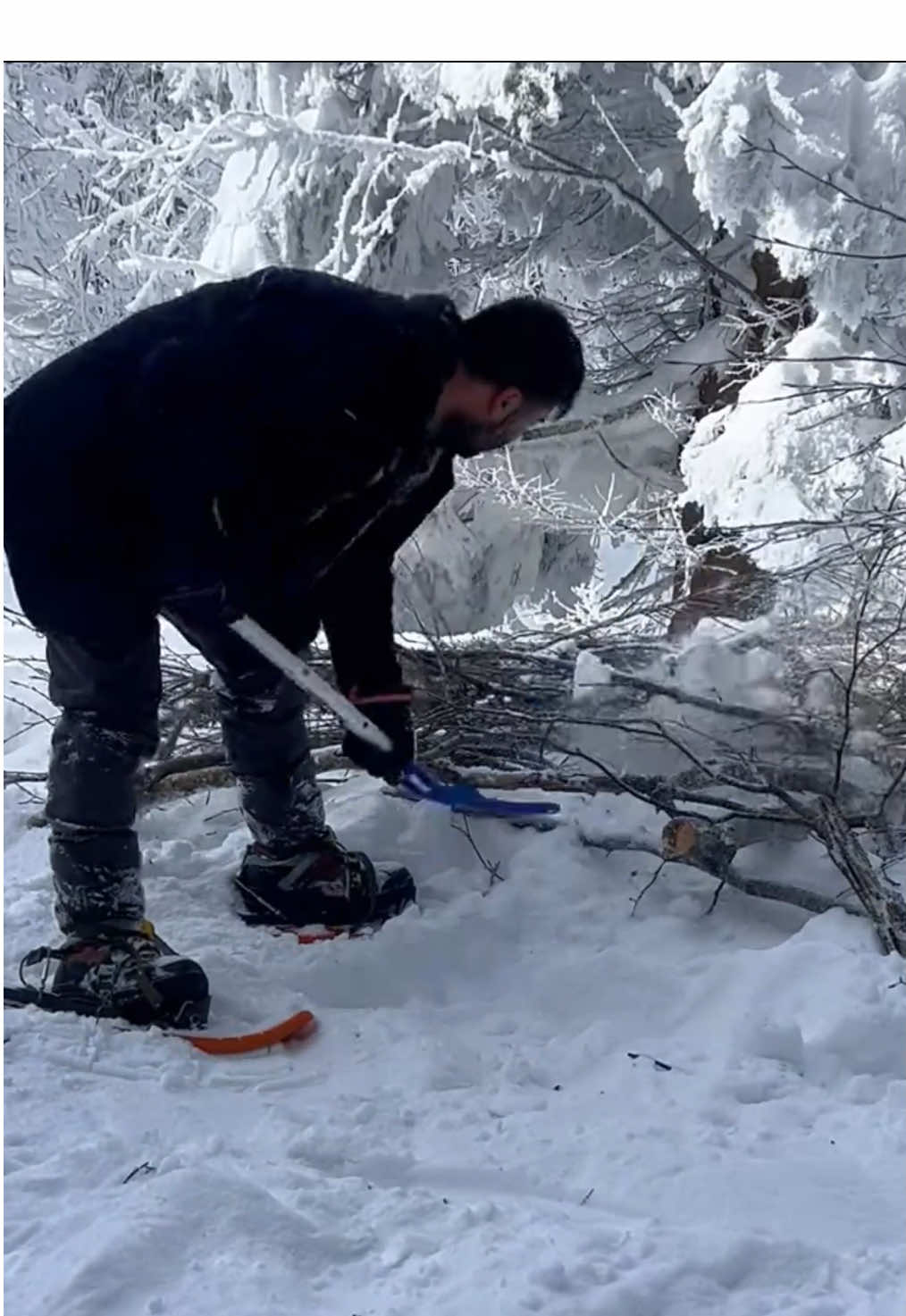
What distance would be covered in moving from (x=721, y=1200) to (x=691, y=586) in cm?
217

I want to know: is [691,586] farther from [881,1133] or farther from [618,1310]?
[618,1310]

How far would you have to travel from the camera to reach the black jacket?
1.52 metres

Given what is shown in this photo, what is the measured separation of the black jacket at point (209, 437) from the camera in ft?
4.98

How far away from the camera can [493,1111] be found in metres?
1.34

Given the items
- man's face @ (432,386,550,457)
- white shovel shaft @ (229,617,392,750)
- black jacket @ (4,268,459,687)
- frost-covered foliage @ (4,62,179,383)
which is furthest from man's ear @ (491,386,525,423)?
frost-covered foliage @ (4,62,179,383)

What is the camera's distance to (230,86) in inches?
84.4

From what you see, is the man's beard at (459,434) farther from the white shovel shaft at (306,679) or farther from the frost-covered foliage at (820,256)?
the frost-covered foliage at (820,256)

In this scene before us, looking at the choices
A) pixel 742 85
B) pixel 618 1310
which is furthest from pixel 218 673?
pixel 742 85

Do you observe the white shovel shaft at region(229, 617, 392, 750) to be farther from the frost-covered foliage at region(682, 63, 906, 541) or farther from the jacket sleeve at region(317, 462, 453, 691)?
the frost-covered foliage at region(682, 63, 906, 541)

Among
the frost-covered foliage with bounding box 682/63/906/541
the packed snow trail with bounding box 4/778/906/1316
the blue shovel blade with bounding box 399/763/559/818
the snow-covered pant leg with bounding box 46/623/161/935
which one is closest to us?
the packed snow trail with bounding box 4/778/906/1316

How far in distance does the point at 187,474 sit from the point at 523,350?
536 mm

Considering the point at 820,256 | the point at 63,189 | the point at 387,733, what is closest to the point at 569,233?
the point at 820,256

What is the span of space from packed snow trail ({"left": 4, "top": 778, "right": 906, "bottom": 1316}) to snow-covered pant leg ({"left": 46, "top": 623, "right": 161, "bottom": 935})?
0.60 ft

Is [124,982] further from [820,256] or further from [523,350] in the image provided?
[820,256]
